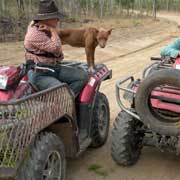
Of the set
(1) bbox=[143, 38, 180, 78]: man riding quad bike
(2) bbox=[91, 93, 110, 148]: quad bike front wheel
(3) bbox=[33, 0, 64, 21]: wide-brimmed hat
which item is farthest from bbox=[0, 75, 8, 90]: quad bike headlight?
(1) bbox=[143, 38, 180, 78]: man riding quad bike

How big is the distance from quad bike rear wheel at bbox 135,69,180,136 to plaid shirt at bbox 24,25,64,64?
1.02m

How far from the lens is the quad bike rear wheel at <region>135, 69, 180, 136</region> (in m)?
4.24

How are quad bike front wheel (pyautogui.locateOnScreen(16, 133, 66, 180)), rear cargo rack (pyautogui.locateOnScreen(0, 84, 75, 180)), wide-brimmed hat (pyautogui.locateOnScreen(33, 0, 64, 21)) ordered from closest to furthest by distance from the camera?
rear cargo rack (pyautogui.locateOnScreen(0, 84, 75, 180)) → quad bike front wheel (pyautogui.locateOnScreen(16, 133, 66, 180)) → wide-brimmed hat (pyautogui.locateOnScreen(33, 0, 64, 21))

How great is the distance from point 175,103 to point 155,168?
92cm

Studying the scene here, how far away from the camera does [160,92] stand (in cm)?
480

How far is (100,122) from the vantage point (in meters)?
5.73

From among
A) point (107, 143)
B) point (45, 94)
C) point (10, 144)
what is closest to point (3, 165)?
point (10, 144)

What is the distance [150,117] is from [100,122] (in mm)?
1340

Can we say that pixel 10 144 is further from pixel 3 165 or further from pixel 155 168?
pixel 155 168

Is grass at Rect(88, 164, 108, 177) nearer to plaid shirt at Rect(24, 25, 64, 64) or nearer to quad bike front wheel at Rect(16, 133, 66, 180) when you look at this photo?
quad bike front wheel at Rect(16, 133, 66, 180)

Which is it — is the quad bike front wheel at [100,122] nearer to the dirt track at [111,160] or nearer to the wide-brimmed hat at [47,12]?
the dirt track at [111,160]

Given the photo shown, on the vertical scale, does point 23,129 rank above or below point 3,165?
above

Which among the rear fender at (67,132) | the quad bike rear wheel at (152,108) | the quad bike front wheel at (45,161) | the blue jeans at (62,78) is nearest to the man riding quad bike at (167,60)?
the blue jeans at (62,78)

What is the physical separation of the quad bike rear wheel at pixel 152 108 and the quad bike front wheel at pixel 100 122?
1.10 meters
